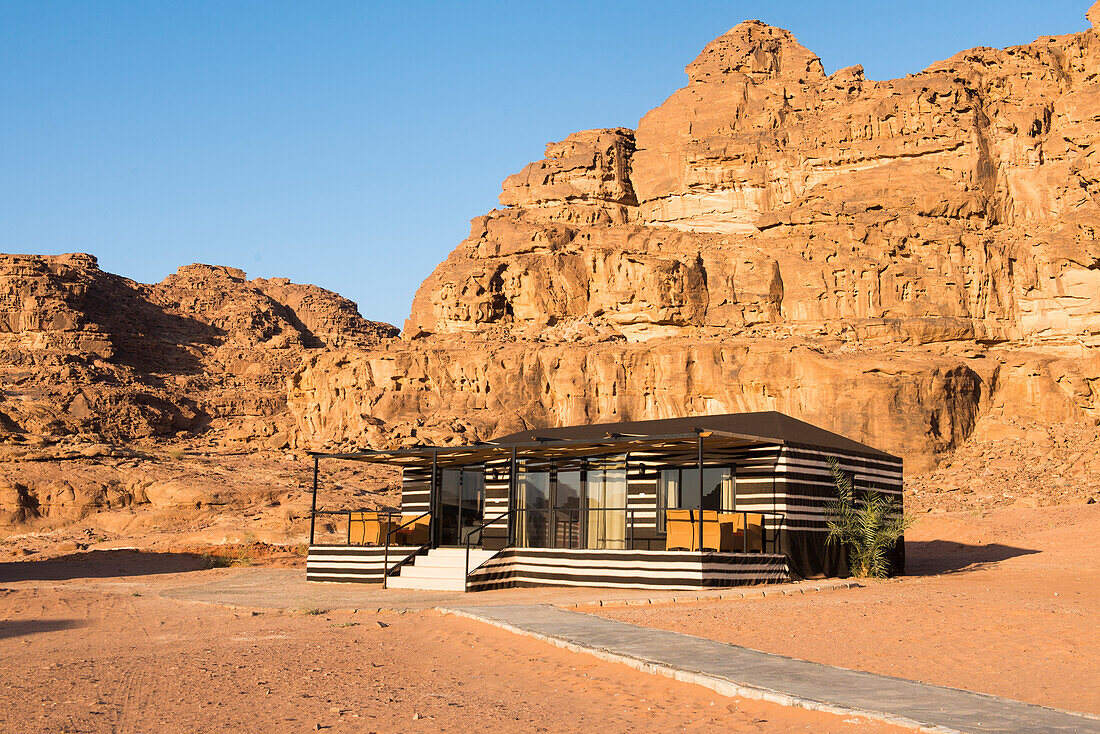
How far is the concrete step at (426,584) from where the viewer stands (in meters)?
18.9

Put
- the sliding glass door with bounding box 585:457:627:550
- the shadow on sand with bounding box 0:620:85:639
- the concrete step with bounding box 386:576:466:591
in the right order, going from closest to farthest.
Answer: the shadow on sand with bounding box 0:620:85:639, the concrete step with bounding box 386:576:466:591, the sliding glass door with bounding box 585:457:627:550

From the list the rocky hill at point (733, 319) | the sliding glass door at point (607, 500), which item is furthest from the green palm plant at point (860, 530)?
the rocky hill at point (733, 319)

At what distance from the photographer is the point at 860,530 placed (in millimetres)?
20609

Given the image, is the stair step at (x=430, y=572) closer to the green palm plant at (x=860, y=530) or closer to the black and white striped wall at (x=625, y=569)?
the black and white striped wall at (x=625, y=569)

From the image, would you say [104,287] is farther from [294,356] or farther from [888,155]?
[888,155]

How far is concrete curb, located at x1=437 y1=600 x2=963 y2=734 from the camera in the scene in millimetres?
6535

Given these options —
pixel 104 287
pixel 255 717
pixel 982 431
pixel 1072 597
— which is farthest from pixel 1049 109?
pixel 104 287

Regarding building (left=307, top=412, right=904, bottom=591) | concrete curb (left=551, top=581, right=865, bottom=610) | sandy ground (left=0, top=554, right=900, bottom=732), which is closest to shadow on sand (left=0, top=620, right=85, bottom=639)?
sandy ground (left=0, top=554, right=900, bottom=732)

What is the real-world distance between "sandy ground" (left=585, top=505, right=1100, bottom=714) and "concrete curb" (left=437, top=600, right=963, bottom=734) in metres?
Result: 1.89

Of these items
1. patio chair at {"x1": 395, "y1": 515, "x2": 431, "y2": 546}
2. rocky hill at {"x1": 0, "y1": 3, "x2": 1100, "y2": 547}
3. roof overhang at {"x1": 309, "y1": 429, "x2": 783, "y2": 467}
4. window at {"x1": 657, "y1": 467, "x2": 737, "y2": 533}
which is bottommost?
patio chair at {"x1": 395, "y1": 515, "x2": 431, "y2": 546}

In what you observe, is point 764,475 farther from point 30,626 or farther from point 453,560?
point 30,626

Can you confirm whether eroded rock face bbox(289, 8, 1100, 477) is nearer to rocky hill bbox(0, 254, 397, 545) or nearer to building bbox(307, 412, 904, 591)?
rocky hill bbox(0, 254, 397, 545)

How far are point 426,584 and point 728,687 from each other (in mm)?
12456

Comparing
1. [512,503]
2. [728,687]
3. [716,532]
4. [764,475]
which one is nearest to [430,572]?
[512,503]
